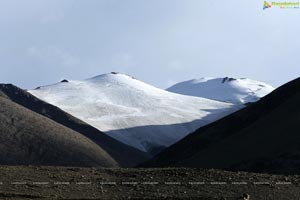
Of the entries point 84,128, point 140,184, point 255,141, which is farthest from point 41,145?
point 140,184

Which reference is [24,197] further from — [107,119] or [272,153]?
[107,119]

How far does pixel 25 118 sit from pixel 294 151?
68218 millimetres

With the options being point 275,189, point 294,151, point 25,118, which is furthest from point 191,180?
point 25,118

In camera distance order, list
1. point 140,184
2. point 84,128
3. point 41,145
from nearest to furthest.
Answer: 1. point 140,184
2. point 41,145
3. point 84,128

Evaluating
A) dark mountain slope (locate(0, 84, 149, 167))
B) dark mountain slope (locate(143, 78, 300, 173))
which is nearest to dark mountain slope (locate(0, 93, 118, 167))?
dark mountain slope (locate(0, 84, 149, 167))

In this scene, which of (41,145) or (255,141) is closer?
(255,141)

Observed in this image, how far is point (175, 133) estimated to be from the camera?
182000 mm

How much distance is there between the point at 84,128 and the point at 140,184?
117312 mm

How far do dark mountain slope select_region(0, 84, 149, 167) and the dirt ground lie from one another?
85.0 meters

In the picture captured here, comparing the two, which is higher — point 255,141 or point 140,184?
point 255,141

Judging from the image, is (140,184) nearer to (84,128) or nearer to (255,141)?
(255,141)

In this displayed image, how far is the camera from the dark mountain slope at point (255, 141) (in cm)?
6112

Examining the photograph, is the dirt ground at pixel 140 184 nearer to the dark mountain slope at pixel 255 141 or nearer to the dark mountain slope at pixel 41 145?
the dark mountain slope at pixel 255 141

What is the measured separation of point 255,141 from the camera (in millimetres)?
69375
